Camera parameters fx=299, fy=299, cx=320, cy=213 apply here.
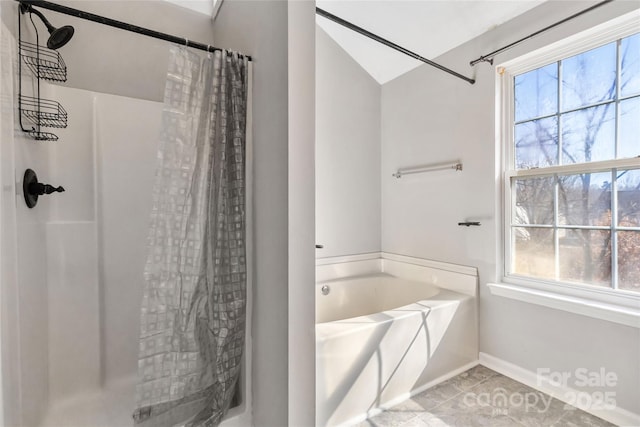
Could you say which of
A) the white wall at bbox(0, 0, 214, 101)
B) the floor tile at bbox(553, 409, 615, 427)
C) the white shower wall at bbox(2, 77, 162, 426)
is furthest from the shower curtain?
the floor tile at bbox(553, 409, 615, 427)

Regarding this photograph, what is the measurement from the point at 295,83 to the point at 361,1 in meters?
1.77

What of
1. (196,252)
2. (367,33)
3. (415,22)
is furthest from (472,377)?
(415,22)

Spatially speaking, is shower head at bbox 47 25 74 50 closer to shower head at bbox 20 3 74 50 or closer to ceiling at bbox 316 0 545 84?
shower head at bbox 20 3 74 50

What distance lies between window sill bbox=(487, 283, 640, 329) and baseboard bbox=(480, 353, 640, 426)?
0.47 metres

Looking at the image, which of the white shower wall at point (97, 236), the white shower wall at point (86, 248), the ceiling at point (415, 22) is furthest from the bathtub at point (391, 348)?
the ceiling at point (415, 22)

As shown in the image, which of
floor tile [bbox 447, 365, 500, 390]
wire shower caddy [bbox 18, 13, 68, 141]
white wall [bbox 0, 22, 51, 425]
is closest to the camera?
white wall [bbox 0, 22, 51, 425]

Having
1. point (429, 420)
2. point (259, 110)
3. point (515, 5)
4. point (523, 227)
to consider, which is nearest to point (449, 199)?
point (523, 227)

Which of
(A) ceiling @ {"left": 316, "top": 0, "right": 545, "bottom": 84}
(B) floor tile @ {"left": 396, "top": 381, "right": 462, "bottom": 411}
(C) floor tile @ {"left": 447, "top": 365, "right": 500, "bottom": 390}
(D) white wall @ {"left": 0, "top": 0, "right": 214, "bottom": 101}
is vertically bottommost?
(B) floor tile @ {"left": 396, "top": 381, "right": 462, "bottom": 411}

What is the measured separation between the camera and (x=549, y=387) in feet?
6.04

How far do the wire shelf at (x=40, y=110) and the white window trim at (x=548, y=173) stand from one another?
2603 millimetres

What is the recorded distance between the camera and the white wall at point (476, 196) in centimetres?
168

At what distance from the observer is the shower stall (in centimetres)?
108

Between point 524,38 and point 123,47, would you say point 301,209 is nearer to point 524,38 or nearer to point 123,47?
point 123,47

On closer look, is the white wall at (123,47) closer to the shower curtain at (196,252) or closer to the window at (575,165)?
the shower curtain at (196,252)
